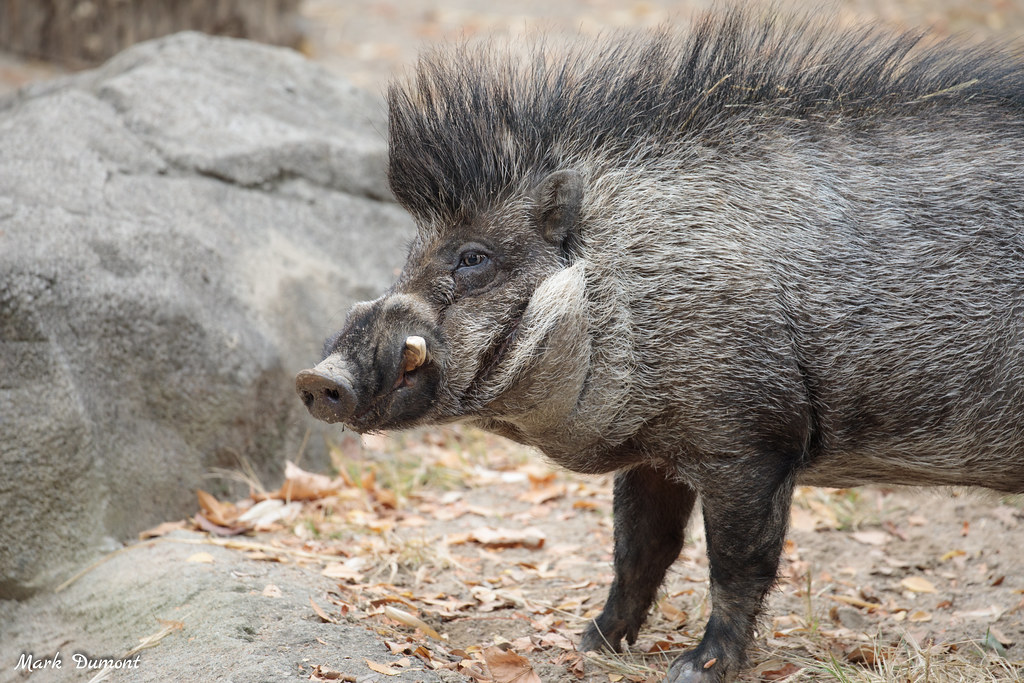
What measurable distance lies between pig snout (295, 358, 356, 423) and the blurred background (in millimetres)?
4867

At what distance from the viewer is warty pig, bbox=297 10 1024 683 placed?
3.58m

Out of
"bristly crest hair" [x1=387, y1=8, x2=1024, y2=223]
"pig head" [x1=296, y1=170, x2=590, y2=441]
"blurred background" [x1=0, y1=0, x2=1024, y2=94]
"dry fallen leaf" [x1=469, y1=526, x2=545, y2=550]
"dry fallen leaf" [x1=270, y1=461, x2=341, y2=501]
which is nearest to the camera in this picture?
"pig head" [x1=296, y1=170, x2=590, y2=441]

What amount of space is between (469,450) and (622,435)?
290 cm

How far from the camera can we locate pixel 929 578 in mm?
5020

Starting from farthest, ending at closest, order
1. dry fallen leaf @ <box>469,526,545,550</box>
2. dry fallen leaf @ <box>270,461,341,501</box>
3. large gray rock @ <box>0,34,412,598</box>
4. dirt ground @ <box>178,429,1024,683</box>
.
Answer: dry fallen leaf @ <box>270,461,341,501</box> → dry fallen leaf @ <box>469,526,545,550</box> → large gray rock @ <box>0,34,412,598</box> → dirt ground @ <box>178,429,1024,683</box>

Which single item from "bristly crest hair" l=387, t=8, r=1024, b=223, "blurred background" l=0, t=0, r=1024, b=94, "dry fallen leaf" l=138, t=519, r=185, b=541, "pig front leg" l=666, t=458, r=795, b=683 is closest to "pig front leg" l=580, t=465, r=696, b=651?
"pig front leg" l=666, t=458, r=795, b=683

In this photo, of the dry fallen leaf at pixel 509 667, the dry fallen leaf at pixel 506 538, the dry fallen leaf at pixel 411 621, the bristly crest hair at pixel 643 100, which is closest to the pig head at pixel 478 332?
the bristly crest hair at pixel 643 100

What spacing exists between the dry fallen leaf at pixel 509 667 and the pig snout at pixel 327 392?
111cm

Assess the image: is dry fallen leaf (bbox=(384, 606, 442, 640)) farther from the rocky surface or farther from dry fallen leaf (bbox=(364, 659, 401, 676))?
dry fallen leaf (bbox=(364, 659, 401, 676))

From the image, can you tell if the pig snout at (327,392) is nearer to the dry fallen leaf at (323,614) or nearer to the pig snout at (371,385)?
the pig snout at (371,385)

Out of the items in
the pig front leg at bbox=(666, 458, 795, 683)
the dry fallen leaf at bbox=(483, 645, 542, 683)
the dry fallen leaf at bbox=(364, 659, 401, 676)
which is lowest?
the dry fallen leaf at bbox=(483, 645, 542, 683)

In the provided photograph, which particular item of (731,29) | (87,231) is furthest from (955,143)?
(87,231)

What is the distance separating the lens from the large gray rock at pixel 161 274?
4680 millimetres

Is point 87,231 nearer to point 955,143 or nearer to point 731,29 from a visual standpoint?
point 731,29
